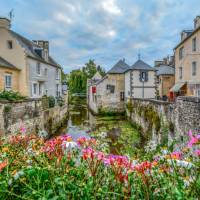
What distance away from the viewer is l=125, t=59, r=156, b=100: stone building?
25.6 metres

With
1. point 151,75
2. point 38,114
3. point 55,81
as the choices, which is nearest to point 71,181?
point 38,114

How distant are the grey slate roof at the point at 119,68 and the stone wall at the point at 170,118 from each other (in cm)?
1216

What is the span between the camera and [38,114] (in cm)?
1650

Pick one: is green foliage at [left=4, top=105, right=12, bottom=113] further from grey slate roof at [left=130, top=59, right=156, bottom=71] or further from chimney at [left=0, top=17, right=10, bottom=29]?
grey slate roof at [left=130, top=59, right=156, bottom=71]

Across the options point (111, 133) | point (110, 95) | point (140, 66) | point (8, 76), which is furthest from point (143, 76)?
point (8, 76)

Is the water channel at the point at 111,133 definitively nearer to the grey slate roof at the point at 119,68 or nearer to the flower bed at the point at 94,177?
the flower bed at the point at 94,177

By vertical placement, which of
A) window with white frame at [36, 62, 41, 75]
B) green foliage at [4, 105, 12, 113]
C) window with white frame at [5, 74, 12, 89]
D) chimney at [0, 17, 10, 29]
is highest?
chimney at [0, 17, 10, 29]

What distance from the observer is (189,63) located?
72.1ft

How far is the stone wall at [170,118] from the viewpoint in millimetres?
8248

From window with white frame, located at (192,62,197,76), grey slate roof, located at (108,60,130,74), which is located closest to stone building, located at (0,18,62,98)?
grey slate roof, located at (108,60,130,74)

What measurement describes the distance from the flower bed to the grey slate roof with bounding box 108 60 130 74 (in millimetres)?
26955

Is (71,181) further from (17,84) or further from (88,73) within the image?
(88,73)

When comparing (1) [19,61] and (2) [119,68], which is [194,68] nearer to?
(2) [119,68]

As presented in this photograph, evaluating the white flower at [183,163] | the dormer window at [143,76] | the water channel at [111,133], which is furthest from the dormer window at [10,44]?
the white flower at [183,163]
